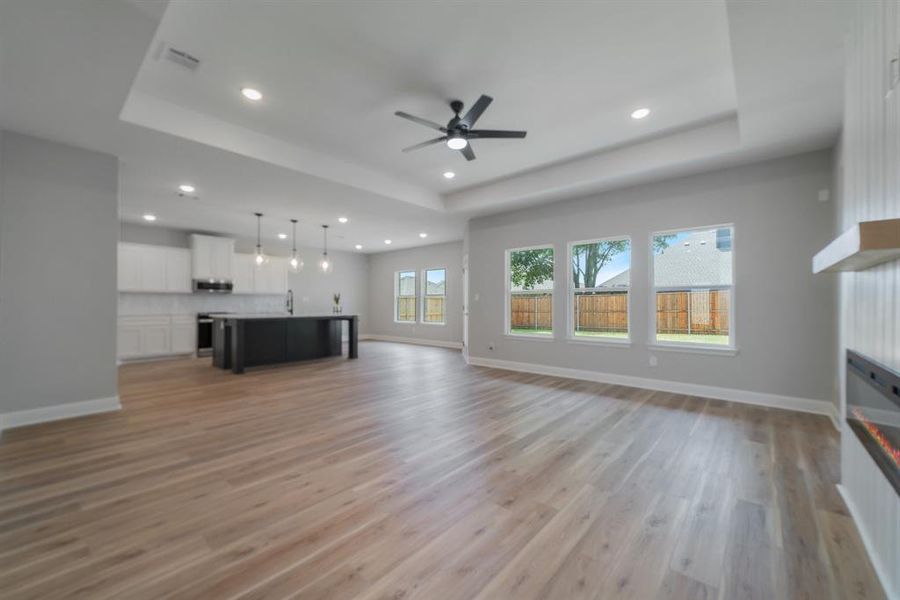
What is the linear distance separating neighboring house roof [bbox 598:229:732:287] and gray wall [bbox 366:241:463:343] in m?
5.13

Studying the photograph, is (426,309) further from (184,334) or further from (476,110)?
(476,110)

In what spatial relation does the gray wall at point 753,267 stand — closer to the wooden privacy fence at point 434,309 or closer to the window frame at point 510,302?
the window frame at point 510,302

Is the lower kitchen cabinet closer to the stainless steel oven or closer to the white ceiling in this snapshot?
the stainless steel oven

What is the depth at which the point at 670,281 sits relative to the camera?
4762 mm

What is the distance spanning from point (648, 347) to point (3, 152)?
7151 mm

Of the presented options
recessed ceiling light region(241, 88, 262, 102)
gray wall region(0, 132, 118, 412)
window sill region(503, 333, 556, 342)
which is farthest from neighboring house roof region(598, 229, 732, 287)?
gray wall region(0, 132, 118, 412)

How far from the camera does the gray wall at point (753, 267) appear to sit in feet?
12.5

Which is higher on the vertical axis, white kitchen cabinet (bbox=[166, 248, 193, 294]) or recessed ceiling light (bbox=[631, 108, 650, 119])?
recessed ceiling light (bbox=[631, 108, 650, 119])

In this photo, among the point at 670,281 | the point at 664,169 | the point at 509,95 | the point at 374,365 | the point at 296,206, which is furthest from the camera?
the point at 374,365

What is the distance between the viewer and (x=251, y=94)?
3.19 meters

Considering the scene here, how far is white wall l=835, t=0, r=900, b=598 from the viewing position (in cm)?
140

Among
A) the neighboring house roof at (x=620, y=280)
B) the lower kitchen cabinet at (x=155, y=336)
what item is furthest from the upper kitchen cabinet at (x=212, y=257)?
the neighboring house roof at (x=620, y=280)

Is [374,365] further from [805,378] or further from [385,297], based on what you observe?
[805,378]

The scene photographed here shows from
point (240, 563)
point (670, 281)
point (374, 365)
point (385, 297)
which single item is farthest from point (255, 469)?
point (385, 297)
